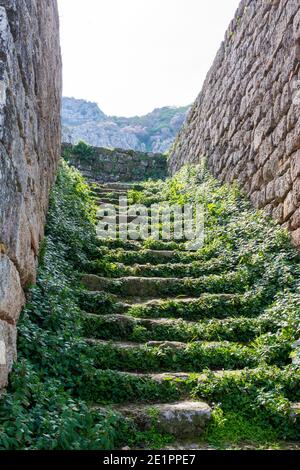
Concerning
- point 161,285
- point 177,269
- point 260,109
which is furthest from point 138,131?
point 161,285

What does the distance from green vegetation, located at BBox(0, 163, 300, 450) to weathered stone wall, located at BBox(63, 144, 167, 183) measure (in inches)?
240

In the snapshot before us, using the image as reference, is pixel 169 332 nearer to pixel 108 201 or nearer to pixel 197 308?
pixel 197 308

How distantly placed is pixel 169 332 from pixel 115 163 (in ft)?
29.3

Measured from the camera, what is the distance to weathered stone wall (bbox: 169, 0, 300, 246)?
17.1 feet

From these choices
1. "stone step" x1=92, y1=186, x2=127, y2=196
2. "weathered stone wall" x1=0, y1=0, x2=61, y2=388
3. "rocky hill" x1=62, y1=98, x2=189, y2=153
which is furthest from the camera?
"rocky hill" x1=62, y1=98, x2=189, y2=153

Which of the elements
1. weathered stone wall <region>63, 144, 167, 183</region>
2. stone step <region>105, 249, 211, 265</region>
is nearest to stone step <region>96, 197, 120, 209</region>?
stone step <region>105, 249, 211, 265</region>

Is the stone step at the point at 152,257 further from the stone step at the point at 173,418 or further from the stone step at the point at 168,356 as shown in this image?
the stone step at the point at 173,418

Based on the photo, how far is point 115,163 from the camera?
12500mm

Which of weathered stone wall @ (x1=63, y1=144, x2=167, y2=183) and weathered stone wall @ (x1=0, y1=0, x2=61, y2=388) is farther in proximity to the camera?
weathered stone wall @ (x1=63, y1=144, x2=167, y2=183)

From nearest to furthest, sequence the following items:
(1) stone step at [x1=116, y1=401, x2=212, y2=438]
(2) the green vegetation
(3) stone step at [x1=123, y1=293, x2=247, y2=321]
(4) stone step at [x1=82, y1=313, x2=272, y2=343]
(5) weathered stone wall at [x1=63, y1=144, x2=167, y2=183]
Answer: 1. (2) the green vegetation
2. (1) stone step at [x1=116, y1=401, x2=212, y2=438]
3. (4) stone step at [x1=82, y1=313, x2=272, y2=343]
4. (3) stone step at [x1=123, y1=293, x2=247, y2=321]
5. (5) weathered stone wall at [x1=63, y1=144, x2=167, y2=183]

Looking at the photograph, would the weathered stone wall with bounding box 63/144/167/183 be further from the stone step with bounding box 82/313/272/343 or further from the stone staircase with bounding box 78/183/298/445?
the stone step with bounding box 82/313/272/343

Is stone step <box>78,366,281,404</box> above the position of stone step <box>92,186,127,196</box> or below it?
below

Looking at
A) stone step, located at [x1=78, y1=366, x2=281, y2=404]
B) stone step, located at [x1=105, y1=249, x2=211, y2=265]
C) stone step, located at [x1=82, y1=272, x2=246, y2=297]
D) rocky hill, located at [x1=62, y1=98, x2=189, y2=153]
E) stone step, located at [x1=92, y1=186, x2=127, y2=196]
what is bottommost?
stone step, located at [x1=78, y1=366, x2=281, y2=404]

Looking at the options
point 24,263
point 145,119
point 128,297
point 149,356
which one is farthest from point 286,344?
point 145,119
